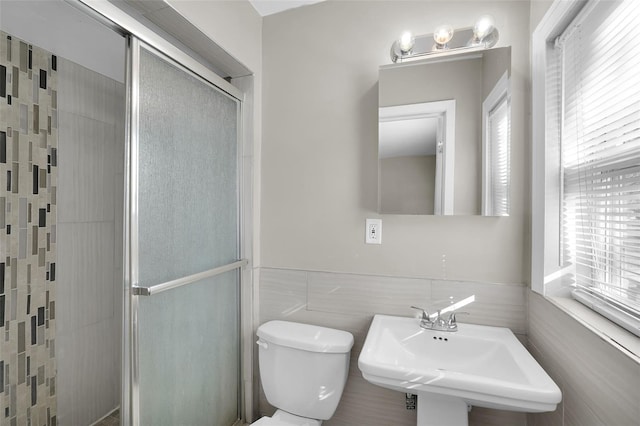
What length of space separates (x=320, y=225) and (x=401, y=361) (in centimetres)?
77

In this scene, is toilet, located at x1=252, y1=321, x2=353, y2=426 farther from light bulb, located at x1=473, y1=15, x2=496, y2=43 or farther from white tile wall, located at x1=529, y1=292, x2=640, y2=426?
light bulb, located at x1=473, y1=15, x2=496, y2=43

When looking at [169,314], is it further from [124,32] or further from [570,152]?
[570,152]

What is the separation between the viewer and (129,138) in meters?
1.08

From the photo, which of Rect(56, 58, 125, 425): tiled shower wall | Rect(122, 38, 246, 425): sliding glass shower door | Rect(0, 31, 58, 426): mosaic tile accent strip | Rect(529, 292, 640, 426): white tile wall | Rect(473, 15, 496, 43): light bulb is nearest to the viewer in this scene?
Rect(529, 292, 640, 426): white tile wall

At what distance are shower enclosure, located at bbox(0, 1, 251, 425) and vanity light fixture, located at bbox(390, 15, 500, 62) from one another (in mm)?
837

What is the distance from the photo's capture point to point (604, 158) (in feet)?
3.32

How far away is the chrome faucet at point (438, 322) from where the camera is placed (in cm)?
140

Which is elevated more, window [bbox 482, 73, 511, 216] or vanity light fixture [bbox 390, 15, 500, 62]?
vanity light fixture [bbox 390, 15, 500, 62]

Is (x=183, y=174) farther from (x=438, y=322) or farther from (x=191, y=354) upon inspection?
(x=438, y=322)

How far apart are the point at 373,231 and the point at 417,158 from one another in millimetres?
402

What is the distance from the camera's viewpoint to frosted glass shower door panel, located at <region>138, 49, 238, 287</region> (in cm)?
114

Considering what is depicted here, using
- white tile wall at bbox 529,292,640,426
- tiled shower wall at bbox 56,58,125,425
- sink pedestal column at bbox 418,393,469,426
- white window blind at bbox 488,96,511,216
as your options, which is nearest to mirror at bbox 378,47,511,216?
white window blind at bbox 488,96,511,216

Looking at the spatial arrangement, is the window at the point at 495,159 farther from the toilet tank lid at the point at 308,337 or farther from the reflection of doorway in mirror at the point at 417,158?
the toilet tank lid at the point at 308,337

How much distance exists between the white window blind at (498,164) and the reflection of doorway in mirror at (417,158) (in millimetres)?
158
